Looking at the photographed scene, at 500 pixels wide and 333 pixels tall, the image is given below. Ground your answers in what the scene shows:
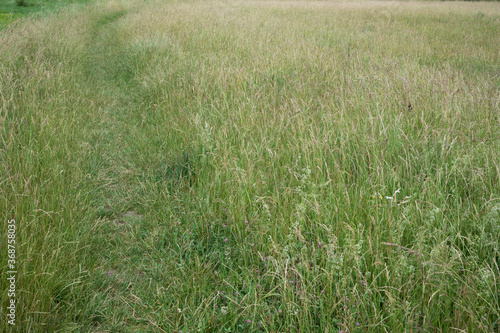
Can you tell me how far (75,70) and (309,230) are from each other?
602 cm

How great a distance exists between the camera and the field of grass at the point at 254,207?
1.63m

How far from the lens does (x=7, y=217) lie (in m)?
2.03

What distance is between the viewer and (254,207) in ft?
8.10

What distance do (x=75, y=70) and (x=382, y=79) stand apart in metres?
5.48

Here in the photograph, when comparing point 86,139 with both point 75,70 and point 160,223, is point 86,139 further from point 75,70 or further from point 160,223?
point 75,70

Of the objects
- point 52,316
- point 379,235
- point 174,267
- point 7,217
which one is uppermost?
point 7,217

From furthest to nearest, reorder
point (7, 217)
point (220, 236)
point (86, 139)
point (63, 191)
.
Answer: point (86, 139) → point (63, 191) → point (220, 236) → point (7, 217)

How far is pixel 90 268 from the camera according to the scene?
213cm

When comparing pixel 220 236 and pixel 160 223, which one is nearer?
pixel 220 236

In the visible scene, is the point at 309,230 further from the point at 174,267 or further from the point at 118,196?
the point at 118,196

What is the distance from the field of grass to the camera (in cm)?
163

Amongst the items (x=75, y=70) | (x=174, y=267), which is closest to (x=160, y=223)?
(x=174, y=267)

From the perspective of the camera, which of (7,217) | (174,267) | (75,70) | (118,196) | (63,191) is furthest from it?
(75,70)

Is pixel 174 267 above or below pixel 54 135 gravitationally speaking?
below
